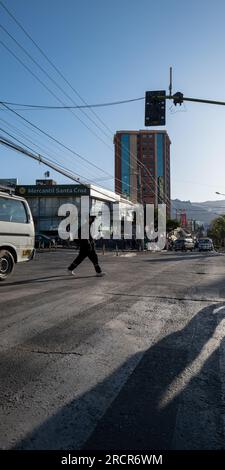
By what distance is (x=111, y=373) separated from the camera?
4.33 meters

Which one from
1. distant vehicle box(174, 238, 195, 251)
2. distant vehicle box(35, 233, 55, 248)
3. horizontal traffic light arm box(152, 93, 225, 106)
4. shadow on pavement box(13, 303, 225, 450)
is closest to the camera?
shadow on pavement box(13, 303, 225, 450)

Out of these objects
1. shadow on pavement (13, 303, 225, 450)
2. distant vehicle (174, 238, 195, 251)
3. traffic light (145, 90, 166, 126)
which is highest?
traffic light (145, 90, 166, 126)

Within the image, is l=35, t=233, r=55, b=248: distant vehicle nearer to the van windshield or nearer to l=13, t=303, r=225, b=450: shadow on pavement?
the van windshield

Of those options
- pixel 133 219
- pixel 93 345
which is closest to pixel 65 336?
pixel 93 345

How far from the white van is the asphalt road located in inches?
116

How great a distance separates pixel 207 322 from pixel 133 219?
65296mm

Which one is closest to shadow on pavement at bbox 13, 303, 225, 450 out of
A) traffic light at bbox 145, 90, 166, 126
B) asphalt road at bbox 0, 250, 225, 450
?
asphalt road at bbox 0, 250, 225, 450

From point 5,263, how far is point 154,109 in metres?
8.41

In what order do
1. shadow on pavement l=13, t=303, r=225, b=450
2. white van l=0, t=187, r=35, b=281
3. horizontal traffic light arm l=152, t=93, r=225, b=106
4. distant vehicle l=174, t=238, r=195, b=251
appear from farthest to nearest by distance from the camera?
distant vehicle l=174, t=238, r=195, b=251, horizontal traffic light arm l=152, t=93, r=225, b=106, white van l=0, t=187, r=35, b=281, shadow on pavement l=13, t=303, r=225, b=450

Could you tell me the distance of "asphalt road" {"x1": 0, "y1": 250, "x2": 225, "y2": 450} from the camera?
10.2ft

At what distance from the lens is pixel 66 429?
3.13 meters

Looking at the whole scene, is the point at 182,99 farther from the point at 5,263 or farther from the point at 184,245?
the point at 184,245

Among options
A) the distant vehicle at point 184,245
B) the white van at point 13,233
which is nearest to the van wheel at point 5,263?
the white van at point 13,233

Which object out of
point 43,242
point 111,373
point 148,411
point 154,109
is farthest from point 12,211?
point 43,242
